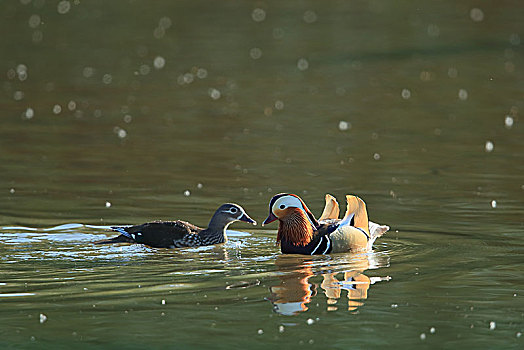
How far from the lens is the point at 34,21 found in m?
37.7

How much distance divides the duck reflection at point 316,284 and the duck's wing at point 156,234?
1.21 m

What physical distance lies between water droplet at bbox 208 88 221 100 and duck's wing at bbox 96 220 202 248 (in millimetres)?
12408

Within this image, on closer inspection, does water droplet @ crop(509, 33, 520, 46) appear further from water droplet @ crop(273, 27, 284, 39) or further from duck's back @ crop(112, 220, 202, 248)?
duck's back @ crop(112, 220, 202, 248)

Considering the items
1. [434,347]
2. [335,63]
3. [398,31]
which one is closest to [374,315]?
[434,347]

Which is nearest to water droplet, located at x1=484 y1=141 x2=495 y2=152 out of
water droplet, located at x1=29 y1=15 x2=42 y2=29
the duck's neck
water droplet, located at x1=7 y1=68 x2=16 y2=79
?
the duck's neck

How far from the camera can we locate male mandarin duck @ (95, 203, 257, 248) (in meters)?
11.7

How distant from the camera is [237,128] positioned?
66.7 feet

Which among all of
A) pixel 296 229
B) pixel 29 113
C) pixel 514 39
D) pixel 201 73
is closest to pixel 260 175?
pixel 296 229

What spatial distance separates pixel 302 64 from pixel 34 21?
1257 centimetres

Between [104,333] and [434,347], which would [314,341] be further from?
[104,333]

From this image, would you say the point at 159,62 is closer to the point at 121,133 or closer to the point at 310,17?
the point at 310,17

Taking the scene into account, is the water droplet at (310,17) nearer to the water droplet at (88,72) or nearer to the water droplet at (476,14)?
the water droplet at (476,14)

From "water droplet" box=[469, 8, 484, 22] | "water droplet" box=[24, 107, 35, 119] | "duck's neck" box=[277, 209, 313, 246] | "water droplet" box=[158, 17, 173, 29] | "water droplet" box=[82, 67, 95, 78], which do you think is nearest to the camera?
"duck's neck" box=[277, 209, 313, 246]

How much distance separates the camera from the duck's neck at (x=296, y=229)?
37.4ft
